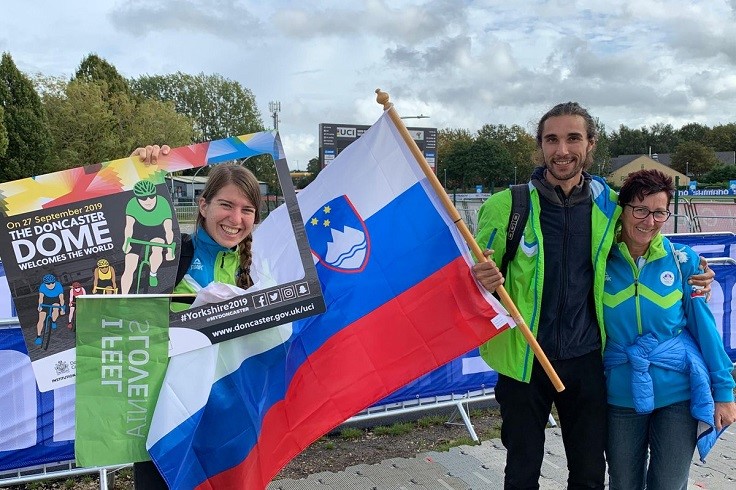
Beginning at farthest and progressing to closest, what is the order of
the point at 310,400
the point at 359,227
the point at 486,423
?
the point at 486,423
the point at 359,227
the point at 310,400

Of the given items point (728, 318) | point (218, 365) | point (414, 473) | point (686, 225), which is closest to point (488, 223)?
point (218, 365)

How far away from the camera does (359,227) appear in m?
3.02

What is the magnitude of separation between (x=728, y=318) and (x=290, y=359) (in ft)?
17.2

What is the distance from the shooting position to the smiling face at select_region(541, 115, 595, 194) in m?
2.91

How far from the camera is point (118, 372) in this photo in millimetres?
2361

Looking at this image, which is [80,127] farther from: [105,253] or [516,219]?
[516,219]

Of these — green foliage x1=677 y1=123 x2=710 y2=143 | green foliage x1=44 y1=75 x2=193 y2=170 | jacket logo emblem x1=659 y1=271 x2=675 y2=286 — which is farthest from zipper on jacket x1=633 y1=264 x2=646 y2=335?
green foliage x1=677 y1=123 x2=710 y2=143

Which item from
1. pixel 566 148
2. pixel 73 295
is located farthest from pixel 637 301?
pixel 73 295

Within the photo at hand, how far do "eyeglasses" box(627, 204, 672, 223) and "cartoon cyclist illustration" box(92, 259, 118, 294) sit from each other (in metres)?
2.33

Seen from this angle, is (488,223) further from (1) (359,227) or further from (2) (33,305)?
(2) (33,305)

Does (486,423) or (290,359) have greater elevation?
(290,359)

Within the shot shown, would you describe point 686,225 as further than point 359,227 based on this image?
Yes

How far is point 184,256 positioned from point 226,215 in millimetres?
244

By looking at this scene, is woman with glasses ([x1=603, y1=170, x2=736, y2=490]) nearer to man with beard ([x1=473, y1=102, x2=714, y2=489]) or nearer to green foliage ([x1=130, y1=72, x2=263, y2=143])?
man with beard ([x1=473, y1=102, x2=714, y2=489])
